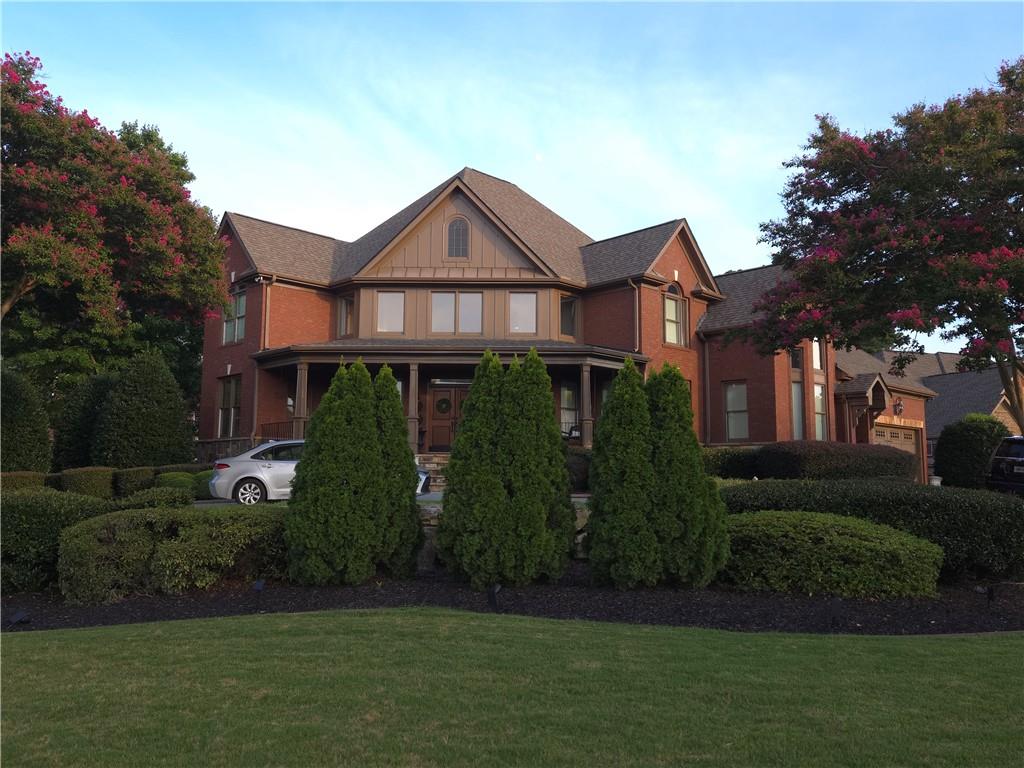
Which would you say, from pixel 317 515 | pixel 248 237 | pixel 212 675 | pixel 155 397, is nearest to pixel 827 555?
pixel 317 515

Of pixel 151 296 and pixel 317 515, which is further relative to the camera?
pixel 151 296

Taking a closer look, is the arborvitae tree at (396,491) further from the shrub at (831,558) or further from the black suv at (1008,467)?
the black suv at (1008,467)

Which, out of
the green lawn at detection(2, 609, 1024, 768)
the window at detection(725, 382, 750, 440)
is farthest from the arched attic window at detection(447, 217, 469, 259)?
the green lawn at detection(2, 609, 1024, 768)

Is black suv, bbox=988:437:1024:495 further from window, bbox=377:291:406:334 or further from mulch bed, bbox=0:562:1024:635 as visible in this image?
window, bbox=377:291:406:334

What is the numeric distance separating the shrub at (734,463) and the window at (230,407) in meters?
14.8

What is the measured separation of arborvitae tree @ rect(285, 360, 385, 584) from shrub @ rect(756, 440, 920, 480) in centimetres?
1279

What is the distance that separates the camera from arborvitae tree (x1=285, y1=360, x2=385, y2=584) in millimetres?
8375

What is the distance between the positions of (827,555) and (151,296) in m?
16.2

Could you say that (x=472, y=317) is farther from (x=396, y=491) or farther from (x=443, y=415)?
(x=396, y=491)

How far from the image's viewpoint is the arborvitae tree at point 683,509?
26.7 feet

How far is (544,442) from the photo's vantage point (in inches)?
336

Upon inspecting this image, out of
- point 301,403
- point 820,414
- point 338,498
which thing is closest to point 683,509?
point 338,498

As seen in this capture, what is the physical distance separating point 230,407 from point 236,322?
2.80 meters

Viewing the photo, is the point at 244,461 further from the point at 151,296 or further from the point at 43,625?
the point at 43,625
